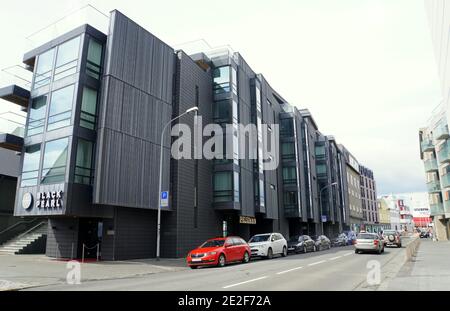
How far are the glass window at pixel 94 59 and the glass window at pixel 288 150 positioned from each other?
28065 millimetres

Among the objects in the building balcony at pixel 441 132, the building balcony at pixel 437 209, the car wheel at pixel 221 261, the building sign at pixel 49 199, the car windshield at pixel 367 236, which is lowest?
the car wheel at pixel 221 261

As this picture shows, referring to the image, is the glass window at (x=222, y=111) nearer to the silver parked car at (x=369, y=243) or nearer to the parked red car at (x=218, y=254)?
the parked red car at (x=218, y=254)

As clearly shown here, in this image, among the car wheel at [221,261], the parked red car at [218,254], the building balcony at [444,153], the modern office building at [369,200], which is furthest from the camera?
the modern office building at [369,200]

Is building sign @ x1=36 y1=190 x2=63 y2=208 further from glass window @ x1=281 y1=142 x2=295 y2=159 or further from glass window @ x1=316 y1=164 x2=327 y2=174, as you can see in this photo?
glass window @ x1=316 y1=164 x2=327 y2=174

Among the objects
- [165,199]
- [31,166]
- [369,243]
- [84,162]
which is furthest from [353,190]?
[31,166]

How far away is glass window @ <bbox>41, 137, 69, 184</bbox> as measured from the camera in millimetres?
19484

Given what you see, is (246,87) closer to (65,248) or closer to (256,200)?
(256,200)

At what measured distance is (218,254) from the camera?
688 inches

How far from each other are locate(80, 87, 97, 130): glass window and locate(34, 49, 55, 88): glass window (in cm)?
363

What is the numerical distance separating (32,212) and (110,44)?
35.7 feet

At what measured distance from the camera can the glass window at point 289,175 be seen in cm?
4315
